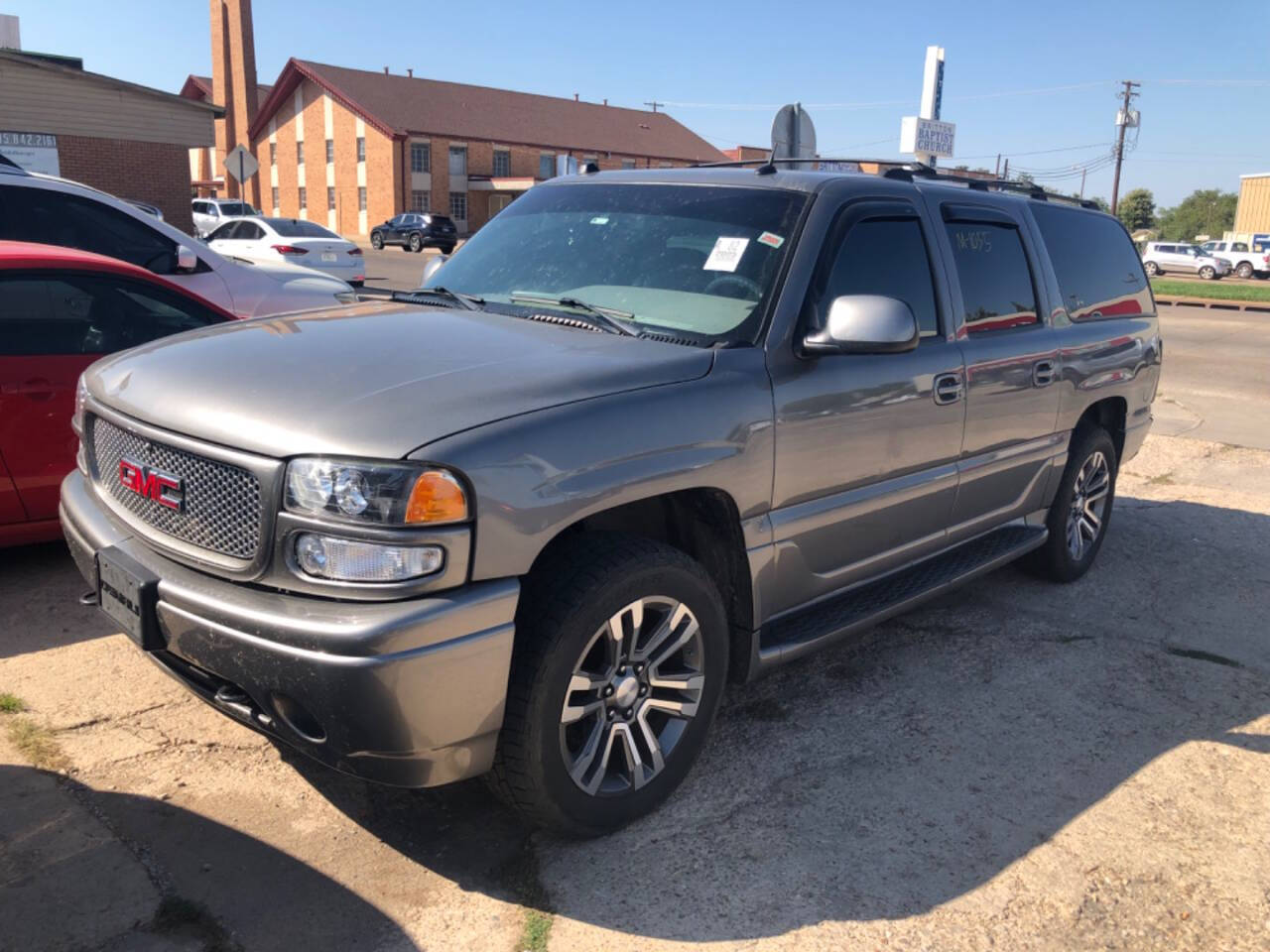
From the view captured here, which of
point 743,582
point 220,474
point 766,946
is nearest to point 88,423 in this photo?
point 220,474

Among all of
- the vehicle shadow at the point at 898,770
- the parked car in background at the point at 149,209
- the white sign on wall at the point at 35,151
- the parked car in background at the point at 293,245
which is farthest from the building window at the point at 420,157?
the vehicle shadow at the point at 898,770

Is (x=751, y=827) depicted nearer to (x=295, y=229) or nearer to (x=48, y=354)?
(x=48, y=354)

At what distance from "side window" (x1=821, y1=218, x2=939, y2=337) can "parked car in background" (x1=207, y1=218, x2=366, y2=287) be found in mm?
15736

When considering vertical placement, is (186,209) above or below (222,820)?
above

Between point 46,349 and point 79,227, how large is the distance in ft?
9.48

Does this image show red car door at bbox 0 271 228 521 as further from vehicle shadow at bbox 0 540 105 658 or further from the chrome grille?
the chrome grille

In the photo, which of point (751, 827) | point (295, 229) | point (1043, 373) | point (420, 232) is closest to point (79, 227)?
point (1043, 373)

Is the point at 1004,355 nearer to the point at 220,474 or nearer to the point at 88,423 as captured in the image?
the point at 220,474

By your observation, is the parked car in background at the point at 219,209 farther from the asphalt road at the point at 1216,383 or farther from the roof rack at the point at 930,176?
the roof rack at the point at 930,176

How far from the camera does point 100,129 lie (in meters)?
22.6

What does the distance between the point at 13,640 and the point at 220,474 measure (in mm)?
2153

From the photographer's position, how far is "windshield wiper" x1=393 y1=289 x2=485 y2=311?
3.83 metres

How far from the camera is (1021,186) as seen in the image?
532cm

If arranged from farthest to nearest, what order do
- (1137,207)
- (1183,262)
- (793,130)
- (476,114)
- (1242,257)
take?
(1137,207) < (476,114) < (1242,257) < (1183,262) < (793,130)
